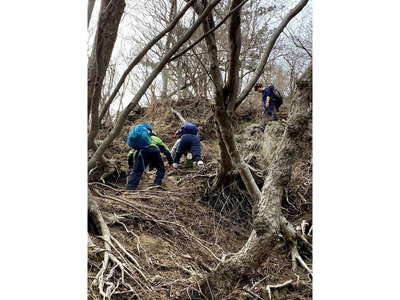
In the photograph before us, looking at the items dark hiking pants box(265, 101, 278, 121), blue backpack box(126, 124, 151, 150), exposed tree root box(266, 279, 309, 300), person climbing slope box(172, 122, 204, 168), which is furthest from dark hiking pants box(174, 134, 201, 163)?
exposed tree root box(266, 279, 309, 300)

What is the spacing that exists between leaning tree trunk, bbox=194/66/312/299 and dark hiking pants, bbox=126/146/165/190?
48 centimetres

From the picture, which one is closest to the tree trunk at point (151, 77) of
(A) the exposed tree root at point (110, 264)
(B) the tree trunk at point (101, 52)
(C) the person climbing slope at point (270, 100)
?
(B) the tree trunk at point (101, 52)

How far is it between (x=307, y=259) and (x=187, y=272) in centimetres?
51

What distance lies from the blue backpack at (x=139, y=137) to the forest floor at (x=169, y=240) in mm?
53

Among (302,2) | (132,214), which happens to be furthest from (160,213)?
(302,2)

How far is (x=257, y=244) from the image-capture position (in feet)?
4.89

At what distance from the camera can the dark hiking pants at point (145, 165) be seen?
168 cm

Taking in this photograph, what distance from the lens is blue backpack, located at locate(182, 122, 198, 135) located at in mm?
1759

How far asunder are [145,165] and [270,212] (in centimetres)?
60

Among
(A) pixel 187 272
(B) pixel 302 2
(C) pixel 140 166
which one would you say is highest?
(B) pixel 302 2

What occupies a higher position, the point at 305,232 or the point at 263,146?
the point at 263,146

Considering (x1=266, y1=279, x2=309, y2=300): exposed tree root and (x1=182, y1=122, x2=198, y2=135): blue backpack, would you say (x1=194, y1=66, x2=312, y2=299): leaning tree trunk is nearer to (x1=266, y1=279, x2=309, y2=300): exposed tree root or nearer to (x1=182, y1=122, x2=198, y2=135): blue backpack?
(x1=266, y1=279, x2=309, y2=300): exposed tree root

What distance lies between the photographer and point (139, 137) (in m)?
1.66
